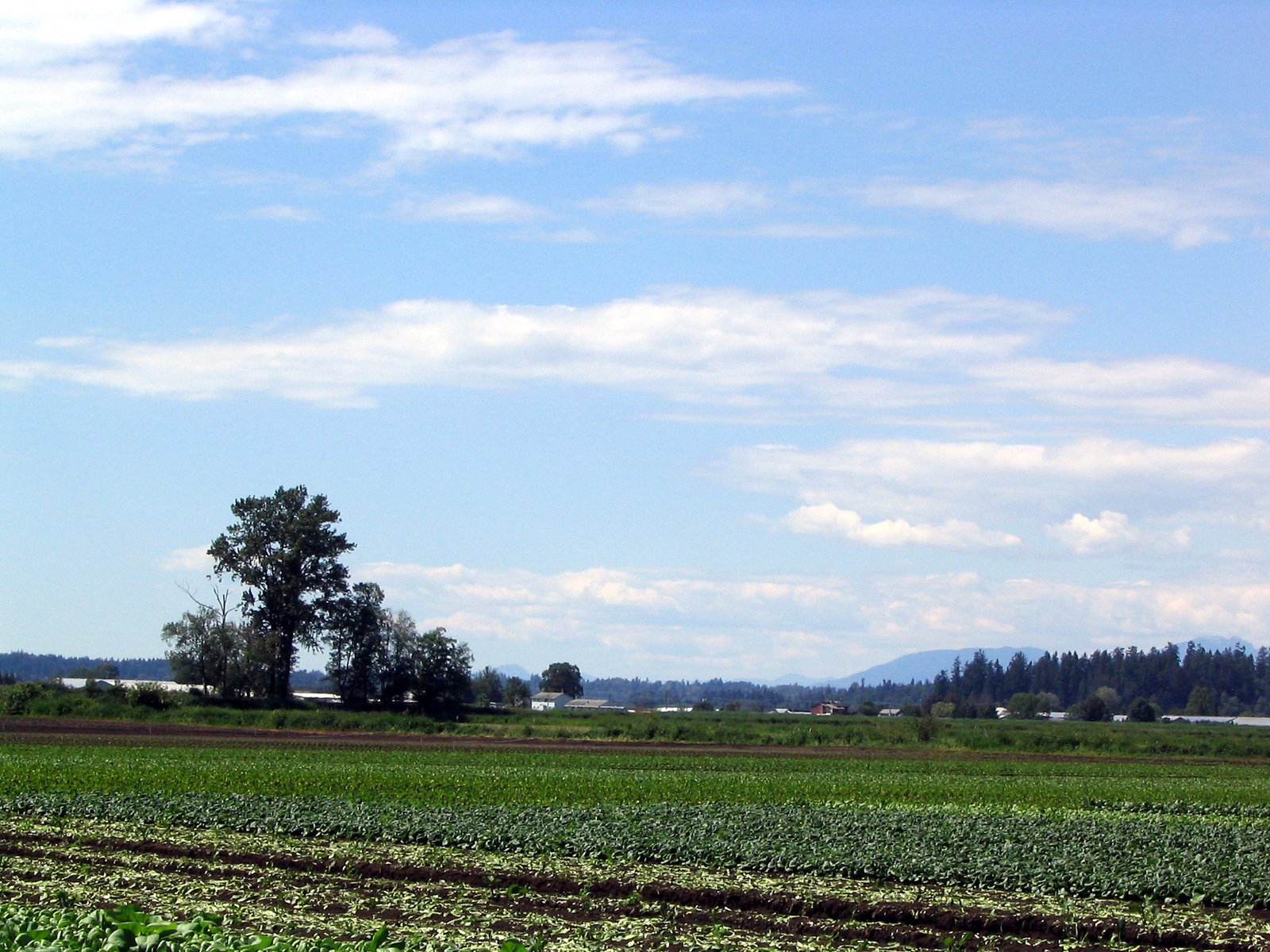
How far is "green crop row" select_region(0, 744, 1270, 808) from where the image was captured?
33531 mm

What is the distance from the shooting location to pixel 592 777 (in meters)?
42.2

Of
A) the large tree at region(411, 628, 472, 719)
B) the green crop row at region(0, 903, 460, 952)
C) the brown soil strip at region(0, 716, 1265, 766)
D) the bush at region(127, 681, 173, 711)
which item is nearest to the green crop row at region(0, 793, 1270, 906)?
the green crop row at region(0, 903, 460, 952)

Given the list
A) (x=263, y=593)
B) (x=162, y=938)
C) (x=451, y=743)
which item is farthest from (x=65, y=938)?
(x=263, y=593)

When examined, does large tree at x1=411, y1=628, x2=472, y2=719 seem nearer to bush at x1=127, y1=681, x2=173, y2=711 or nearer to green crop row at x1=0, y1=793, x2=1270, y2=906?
bush at x1=127, y1=681, x2=173, y2=711

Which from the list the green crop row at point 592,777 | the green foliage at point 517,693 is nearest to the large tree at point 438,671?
the green crop row at point 592,777

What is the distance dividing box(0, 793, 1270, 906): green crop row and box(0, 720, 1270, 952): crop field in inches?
3.1

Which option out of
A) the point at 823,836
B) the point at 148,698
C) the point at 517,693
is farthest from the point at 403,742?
the point at 517,693

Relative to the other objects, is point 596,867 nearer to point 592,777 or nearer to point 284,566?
point 592,777

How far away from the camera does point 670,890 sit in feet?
62.2

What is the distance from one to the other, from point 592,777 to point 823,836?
18.9m

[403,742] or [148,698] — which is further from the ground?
[148,698]

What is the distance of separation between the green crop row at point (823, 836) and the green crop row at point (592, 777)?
2.77 meters

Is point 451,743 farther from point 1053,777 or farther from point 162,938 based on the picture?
point 162,938

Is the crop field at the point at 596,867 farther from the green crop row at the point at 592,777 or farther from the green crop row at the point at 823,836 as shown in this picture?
the green crop row at the point at 592,777
